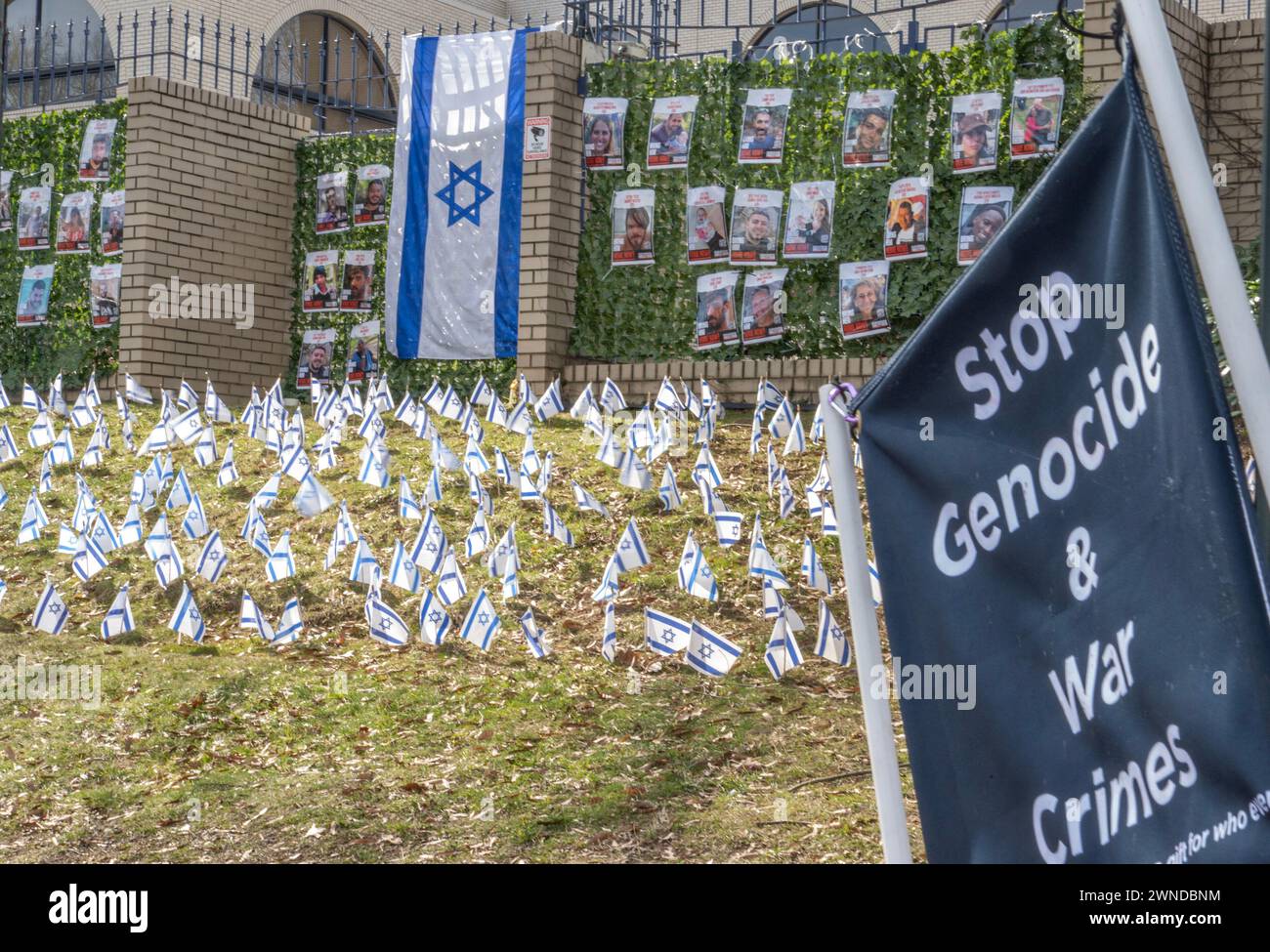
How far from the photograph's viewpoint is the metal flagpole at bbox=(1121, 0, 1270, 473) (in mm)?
2422

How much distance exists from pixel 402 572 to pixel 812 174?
18.2 ft

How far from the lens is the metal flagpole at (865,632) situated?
278cm

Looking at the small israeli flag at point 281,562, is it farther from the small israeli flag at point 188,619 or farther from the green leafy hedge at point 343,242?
the green leafy hedge at point 343,242

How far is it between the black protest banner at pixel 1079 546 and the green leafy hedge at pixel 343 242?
10.9m

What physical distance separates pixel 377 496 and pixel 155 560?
5.24 ft

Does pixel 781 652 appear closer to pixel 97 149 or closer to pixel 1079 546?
pixel 1079 546

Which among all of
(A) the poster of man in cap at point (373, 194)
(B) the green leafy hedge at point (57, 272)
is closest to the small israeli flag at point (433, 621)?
(A) the poster of man in cap at point (373, 194)

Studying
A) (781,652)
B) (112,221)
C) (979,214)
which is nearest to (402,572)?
(781,652)

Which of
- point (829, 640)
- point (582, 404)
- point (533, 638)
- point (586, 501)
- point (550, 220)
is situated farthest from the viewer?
point (550, 220)

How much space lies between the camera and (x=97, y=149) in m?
14.8

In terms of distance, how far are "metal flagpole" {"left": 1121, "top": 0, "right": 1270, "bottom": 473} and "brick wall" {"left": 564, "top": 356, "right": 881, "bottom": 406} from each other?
343 inches

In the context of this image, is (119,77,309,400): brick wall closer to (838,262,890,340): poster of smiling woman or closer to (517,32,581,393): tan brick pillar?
(517,32,581,393): tan brick pillar
